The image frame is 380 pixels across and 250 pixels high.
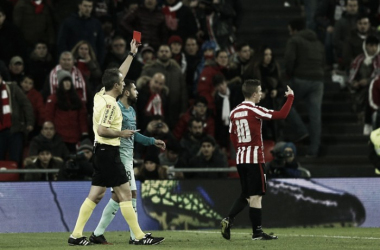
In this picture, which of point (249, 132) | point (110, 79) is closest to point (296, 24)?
point (249, 132)

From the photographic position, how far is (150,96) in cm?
1900

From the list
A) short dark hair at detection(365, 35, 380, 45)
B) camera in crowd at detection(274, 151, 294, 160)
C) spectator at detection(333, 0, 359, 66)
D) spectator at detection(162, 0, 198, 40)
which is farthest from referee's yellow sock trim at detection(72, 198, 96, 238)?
spectator at detection(333, 0, 359, 66)

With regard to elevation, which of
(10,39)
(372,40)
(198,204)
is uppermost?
(10,39)

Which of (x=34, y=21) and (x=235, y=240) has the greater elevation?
(x=34, y=21)

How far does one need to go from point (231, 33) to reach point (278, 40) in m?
1.52

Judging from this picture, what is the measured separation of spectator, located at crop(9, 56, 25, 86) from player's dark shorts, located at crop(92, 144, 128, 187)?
720cm

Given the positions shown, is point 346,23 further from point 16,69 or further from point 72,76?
point 16,69

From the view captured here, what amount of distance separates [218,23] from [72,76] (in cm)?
411

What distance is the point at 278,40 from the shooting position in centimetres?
2284

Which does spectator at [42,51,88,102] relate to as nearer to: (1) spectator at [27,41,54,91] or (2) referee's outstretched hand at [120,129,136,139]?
(1) spectator at [27,41,54,91]

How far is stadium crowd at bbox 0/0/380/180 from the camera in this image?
18.0 m

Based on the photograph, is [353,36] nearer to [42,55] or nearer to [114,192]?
[42,55]

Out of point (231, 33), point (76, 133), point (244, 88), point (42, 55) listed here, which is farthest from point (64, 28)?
point (244, 88)

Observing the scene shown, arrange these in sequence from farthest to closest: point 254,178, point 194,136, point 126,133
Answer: point 194,136
point 254,178
point 126,133
